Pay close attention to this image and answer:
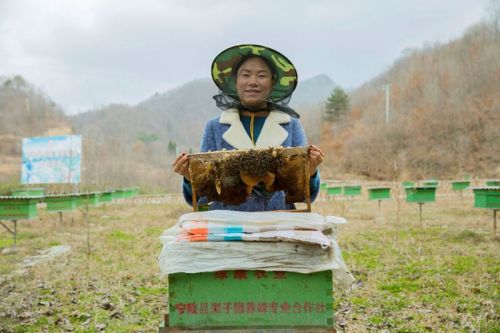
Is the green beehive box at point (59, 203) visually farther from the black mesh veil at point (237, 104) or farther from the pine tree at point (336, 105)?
the pine tree at point (336, 105)

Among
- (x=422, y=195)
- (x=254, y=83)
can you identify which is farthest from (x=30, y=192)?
(x=254, y=83)

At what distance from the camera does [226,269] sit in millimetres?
1629

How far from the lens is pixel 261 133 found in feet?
7.71

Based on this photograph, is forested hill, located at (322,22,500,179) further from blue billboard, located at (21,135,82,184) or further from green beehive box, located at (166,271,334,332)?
green beehive box, located at (166,271,334,332)

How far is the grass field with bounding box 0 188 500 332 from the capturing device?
176 inches

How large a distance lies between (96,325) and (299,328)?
359cm

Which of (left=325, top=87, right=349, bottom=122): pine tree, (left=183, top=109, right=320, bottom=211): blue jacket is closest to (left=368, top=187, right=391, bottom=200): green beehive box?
(left=183, top=109, right=320, bottom=211): blue jacket

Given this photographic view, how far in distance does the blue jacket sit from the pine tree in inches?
2318

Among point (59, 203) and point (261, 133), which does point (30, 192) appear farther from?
point (261, 133)

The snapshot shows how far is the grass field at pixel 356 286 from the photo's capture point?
4.48 metres

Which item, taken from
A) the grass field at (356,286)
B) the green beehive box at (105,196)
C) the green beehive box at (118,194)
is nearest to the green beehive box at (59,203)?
the grass field at (356,286)

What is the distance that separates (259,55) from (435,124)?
49564 millimetres

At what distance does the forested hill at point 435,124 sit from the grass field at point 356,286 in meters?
31.6

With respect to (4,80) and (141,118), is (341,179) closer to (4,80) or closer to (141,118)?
(4,80)
